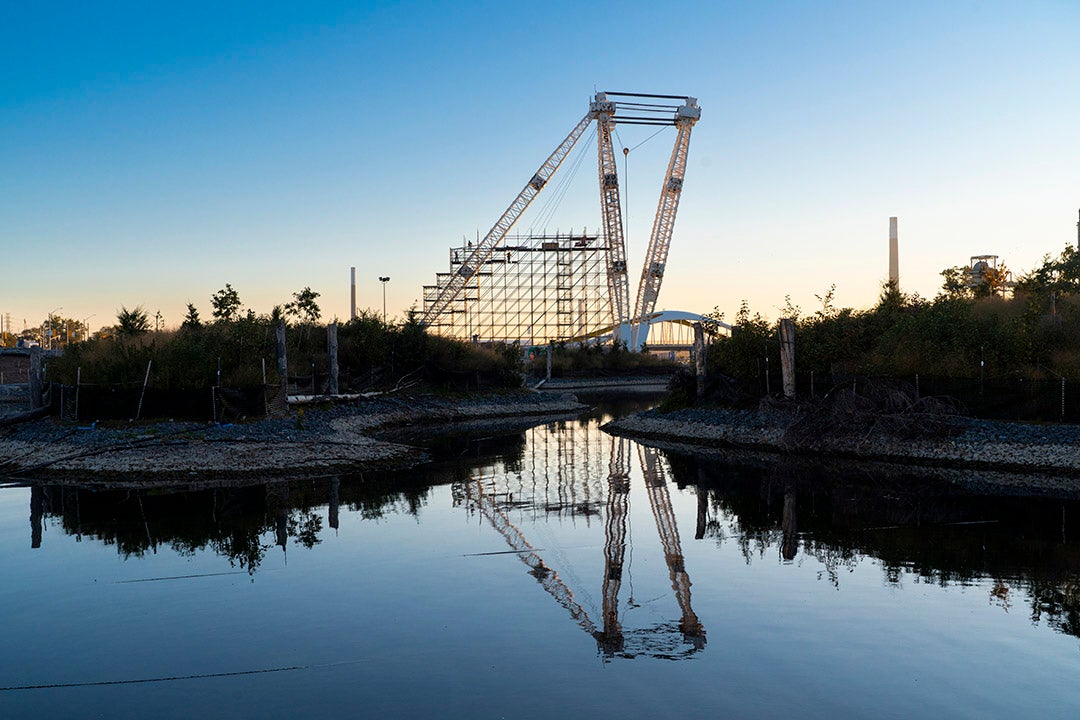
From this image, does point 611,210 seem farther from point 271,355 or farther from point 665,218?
point 271,355

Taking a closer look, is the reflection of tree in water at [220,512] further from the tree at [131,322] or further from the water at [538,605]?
the tree at [131,322]

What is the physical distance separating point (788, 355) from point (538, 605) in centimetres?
1627

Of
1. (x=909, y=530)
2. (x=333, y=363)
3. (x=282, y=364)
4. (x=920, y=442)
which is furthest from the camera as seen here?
(x=333, y=363)

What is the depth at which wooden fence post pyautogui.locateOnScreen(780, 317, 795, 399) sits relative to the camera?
78.2ft

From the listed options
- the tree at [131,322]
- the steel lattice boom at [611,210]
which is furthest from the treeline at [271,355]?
the steel lattice boom at [611,210]

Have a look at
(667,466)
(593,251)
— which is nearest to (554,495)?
(667,466)

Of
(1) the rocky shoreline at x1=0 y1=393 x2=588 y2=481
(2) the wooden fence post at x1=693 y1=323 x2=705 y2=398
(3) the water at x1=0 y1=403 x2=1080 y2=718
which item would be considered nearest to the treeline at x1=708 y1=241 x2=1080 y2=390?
(2) the wooden fence post at x1=693 y1=323 x2=705 y2=398

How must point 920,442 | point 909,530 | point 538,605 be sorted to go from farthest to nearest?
point 920,442, point 909,530, point 538,605

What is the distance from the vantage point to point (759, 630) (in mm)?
8500

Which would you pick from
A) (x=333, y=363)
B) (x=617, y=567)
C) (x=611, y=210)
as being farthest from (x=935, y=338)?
(x=611, y=210)

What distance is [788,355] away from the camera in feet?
78.4

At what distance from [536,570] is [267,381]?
1766 centimetres

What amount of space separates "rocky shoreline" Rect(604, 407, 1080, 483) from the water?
9.66 ft

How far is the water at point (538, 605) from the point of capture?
6969 mm
